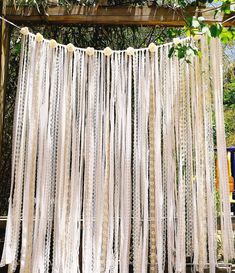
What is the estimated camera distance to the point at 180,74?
2119 mm

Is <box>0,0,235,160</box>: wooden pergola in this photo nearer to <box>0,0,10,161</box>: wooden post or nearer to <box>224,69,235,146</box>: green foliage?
<box>0,0,10,161</box>: wooden post

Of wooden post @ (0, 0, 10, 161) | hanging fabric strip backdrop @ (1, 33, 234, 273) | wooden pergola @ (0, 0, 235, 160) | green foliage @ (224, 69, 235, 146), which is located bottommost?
hanging fabric strip backdrop @ (1, 33, 234, 273)

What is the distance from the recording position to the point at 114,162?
2098 mm

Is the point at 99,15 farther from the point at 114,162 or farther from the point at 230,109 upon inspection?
the point at 230,109

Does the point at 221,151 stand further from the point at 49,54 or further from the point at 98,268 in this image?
the point at 49,54

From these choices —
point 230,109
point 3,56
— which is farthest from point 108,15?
point 230,109

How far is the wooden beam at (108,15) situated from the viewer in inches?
86.7

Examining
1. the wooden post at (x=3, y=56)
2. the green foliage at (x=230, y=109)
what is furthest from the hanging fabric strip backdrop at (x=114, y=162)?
the green foliage at (x=230, y=109)

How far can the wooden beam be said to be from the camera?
2.20 meters

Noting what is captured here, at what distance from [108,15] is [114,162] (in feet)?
2.70

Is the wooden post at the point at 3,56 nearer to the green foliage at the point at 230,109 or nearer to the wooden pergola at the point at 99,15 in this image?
the wooden pergola at the point at 99,15

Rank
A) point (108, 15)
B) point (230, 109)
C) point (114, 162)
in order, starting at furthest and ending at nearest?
point (230, 109), point (108, 15), point (114, 162)

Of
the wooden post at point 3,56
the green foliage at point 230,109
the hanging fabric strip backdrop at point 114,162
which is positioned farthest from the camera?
the green foliage at point 230,109

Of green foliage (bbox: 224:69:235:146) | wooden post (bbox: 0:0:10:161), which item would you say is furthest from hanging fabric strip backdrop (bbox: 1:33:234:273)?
green foliage (bbox: 224:69:235:146)
